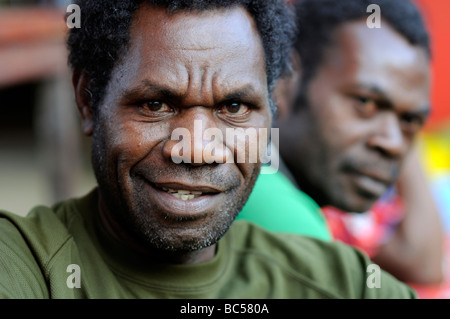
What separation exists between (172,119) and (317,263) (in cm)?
77

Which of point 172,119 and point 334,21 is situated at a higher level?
point 334,21

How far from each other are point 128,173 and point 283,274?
67cm

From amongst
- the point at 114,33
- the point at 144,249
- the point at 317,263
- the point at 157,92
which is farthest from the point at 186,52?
the point at 317,263

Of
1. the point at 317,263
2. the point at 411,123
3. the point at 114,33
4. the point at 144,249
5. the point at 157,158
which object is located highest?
the point at 114,33

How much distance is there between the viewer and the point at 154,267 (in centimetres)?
183

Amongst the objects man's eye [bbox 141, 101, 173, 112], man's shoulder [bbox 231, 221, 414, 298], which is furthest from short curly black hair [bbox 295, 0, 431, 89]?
man's eye [bbox 141, 101, 173, 112]

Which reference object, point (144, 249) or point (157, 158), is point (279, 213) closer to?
point (144, 249)

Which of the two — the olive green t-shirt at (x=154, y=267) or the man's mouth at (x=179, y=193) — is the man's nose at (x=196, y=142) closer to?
the man's mouth at (x=179, y=193)

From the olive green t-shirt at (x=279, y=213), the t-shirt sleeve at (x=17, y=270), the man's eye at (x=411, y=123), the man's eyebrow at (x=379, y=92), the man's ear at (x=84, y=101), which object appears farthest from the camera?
the man's eye at (x=411, y=123)

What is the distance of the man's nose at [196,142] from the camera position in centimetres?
167

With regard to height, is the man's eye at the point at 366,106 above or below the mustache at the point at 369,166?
above

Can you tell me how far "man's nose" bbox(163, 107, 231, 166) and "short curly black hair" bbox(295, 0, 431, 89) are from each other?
5.02 ft

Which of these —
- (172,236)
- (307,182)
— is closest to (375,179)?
(307,182)

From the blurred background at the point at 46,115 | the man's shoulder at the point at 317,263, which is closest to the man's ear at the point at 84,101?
the man's shoulder at the point at 317,263
